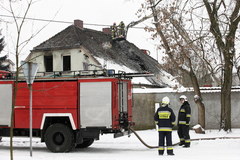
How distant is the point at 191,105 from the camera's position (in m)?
19.8

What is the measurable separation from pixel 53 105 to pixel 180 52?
667 centimetres

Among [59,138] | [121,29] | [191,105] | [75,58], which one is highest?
[121,29]

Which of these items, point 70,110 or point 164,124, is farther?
point 70,110

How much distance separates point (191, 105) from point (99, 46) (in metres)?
13.0

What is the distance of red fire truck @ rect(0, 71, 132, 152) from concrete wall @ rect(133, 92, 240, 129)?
6756 mm

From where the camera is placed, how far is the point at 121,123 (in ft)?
40.9

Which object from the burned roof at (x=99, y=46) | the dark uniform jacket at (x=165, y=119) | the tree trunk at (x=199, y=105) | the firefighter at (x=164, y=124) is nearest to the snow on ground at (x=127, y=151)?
the firefighter at (x=164, y=124)

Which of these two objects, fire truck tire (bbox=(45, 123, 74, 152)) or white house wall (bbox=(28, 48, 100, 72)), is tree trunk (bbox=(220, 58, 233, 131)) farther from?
white house wall (bbox=(28, 48, 100, 72))

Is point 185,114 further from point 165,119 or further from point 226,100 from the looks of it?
point 226,100

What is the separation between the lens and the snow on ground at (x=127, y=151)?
35.9ft

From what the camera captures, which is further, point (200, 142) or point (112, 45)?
point (112, 45)

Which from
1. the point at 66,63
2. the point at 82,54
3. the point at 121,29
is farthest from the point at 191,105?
the point at 121,29

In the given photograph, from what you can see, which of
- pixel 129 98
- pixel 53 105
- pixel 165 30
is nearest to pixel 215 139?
pixel 129 98

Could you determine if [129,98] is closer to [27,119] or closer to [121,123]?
[121,123]
